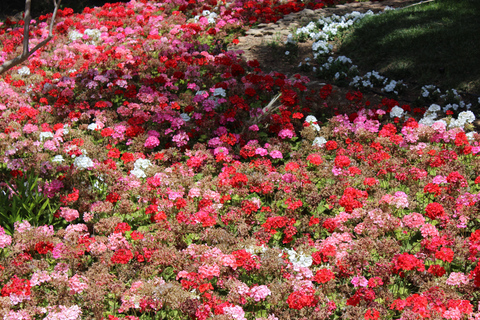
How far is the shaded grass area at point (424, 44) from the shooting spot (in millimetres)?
7770

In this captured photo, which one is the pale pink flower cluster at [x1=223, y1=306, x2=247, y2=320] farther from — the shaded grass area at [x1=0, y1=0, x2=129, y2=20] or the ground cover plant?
the shaded grass area at [x1=0, y1=0, x2=129, y2=20]

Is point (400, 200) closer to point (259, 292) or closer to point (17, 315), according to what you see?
point (259, 292)

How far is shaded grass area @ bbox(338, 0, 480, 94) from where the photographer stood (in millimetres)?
7770

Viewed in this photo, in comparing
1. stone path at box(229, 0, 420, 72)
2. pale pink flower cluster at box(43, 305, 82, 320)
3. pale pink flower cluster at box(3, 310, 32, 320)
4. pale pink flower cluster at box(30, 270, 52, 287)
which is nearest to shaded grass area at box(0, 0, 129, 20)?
stone path at box(229, 0, 420, 72)

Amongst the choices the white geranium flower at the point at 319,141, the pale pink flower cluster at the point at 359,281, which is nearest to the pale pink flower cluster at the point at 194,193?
the white geranium flower at the point at 319,141

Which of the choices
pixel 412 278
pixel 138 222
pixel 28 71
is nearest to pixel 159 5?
pixel 28 71

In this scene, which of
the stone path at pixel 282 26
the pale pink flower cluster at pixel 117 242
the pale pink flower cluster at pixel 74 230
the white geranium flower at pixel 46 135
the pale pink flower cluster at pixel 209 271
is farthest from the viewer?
the stone path at pixel 282 26

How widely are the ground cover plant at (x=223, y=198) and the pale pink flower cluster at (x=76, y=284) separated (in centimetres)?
1

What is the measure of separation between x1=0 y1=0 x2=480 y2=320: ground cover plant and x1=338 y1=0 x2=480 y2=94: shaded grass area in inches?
44.6

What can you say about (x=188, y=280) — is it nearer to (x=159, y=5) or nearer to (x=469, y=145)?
(x=469, y=145)

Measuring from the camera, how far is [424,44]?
27.9 feet

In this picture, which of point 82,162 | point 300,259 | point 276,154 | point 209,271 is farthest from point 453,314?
point 82,162

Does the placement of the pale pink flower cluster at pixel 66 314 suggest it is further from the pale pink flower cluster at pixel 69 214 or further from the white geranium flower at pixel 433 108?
the white geranium flower at pixel 433 108

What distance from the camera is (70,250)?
4.60 m
